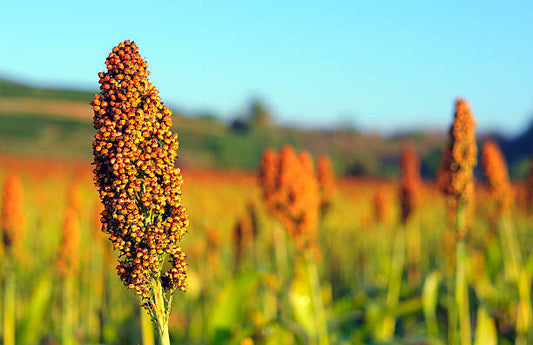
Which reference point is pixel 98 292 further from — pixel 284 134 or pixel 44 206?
pixel 284 134

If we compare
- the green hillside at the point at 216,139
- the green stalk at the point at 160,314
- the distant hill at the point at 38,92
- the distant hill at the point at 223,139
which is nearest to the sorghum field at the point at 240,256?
the green stalk at the point at 160,314

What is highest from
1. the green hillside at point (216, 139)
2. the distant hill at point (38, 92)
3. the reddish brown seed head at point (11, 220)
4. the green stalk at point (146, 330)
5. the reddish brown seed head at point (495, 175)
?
the distant hill at point (38, 92)

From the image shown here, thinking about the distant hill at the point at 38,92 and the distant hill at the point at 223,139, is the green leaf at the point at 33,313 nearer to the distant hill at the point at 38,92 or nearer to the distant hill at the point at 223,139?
the distant hill at the point at 223,139

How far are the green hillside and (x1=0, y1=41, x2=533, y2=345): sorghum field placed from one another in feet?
49.9

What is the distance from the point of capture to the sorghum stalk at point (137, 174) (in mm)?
1521

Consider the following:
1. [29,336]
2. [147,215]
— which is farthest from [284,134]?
[147,215]

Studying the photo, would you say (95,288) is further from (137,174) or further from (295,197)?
(137,174)

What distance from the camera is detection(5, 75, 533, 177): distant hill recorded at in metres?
26.6

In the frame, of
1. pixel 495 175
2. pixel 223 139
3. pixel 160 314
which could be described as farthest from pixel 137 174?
pixel 223 139

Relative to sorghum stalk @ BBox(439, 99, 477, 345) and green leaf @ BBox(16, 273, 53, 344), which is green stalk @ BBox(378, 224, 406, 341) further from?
green leaf @ BBox(16, 273, 53, 344)

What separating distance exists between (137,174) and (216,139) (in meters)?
31.7

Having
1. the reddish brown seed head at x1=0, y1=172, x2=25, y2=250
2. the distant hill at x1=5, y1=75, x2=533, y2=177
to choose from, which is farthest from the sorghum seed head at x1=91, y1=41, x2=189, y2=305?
the distant hill at x1=5, y1=75, x2=533, y2=177

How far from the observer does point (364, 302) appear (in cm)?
581

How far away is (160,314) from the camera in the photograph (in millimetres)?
1499
